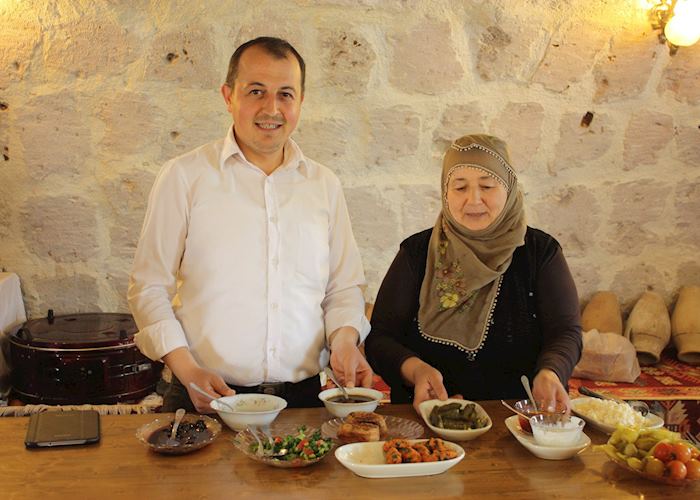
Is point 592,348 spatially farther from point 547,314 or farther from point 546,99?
point 547,314

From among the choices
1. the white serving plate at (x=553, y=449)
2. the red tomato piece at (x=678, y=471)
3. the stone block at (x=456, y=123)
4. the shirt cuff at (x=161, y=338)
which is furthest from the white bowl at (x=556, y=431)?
the stone block at (x=456, y=123)

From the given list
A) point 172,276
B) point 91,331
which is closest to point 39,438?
point 172,276

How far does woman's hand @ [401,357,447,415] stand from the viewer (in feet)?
6.70

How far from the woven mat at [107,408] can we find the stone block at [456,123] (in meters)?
1.74

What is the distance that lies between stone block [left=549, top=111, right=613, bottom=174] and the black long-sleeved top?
1643 millimetres

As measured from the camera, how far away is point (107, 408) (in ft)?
9.86

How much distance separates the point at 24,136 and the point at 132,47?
24.8 inches

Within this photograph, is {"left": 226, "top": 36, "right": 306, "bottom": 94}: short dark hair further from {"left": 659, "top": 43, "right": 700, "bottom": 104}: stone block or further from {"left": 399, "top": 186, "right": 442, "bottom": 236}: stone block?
{"left": 659, "top": 43, "right": 700, "bottom": 104}: stone block

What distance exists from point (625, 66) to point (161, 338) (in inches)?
111

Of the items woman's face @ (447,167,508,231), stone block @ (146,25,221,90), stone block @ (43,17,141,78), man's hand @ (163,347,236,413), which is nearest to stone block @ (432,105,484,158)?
stone block @ (146,25,221,90)

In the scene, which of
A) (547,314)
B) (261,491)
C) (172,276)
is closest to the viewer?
(261,491)

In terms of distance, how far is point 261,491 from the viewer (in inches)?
60.4

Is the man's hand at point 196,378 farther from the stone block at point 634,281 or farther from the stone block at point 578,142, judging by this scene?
the stone block at point 634,281

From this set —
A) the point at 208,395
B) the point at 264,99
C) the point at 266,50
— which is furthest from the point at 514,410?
the point at 266,50
